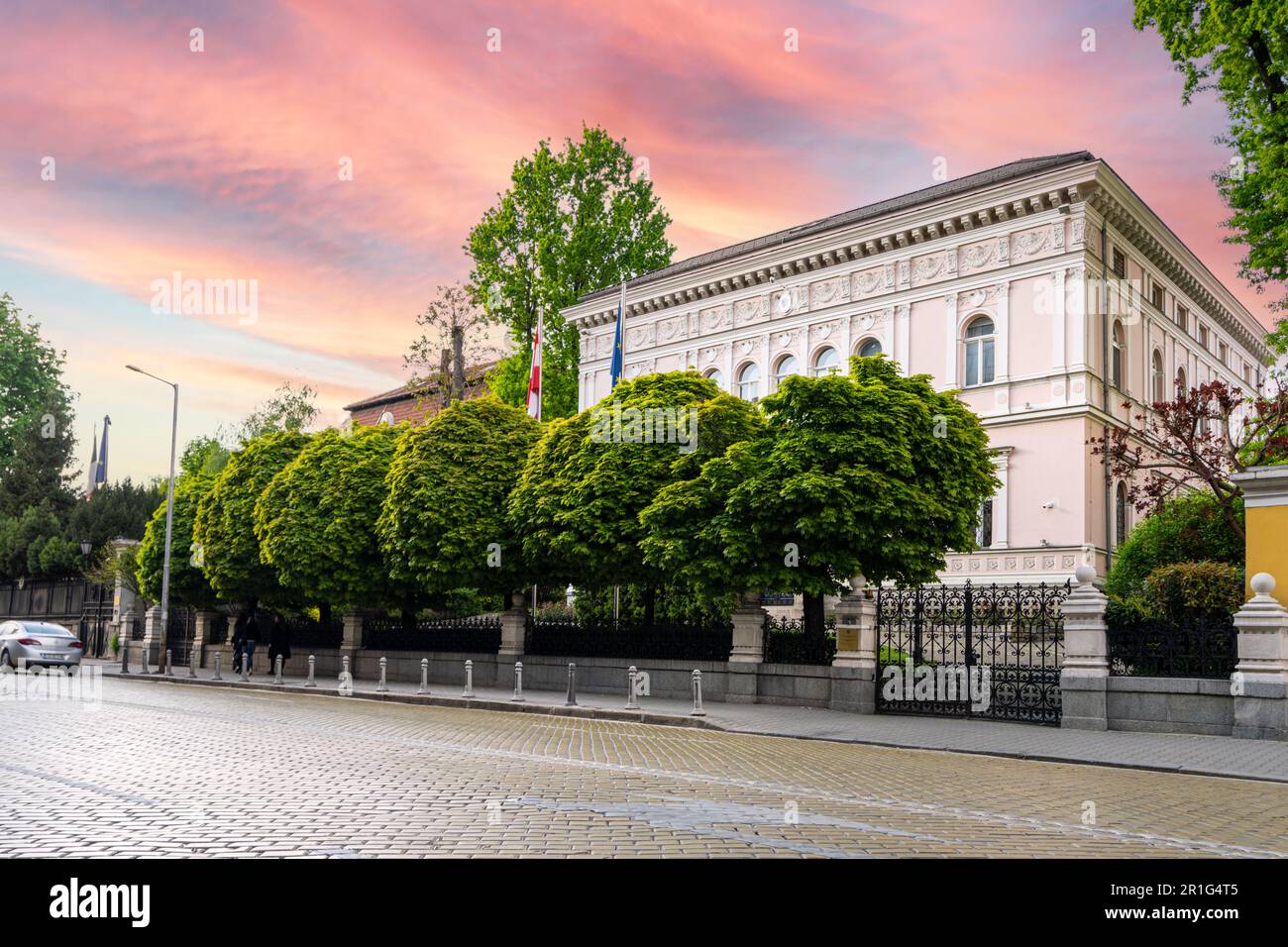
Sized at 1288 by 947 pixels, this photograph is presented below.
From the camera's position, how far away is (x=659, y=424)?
26109 millimetres

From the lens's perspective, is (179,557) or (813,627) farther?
(179,557)

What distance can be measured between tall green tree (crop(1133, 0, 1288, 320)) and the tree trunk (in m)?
12.9

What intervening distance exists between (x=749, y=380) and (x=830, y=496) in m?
25.3

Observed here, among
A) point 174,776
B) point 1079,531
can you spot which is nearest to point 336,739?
point 174,776

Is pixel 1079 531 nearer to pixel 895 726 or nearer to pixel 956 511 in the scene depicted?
pixel 956 511

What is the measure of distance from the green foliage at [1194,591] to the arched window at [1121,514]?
19.1 m

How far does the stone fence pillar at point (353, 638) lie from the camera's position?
3397cm

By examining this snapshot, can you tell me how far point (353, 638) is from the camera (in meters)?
34.1

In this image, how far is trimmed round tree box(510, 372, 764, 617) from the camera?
25188mm

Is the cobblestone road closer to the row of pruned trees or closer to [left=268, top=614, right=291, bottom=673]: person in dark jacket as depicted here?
the row of pruned trees

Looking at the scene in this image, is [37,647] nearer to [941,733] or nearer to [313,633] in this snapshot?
[313,633]

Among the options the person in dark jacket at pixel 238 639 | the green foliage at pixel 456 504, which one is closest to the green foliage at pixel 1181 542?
the green foliage at pixel 456 504

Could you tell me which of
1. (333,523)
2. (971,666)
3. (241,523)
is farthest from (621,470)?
(241,523)

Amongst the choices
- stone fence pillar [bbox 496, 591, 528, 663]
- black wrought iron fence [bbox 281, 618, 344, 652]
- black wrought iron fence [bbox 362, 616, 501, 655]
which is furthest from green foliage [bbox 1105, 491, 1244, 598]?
black wrought iron fence [bbox 281, 618, 344, 652]
